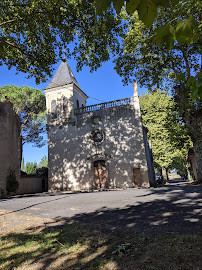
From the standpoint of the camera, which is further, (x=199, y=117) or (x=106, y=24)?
(x=199, y=117)

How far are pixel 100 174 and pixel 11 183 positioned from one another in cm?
852

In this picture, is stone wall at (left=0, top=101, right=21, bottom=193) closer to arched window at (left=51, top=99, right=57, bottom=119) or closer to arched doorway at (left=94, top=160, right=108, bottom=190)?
arched window at (left=51, top=99, right=57, bottom=119)

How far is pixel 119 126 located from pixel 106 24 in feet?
39.9

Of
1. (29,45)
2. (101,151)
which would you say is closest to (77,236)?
(29,45)

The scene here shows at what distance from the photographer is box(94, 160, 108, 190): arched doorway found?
18569mm

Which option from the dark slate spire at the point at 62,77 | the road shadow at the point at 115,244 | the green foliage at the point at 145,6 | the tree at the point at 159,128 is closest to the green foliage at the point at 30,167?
the dark slate spire at the point at 62,77

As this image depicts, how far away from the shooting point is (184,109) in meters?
12.3

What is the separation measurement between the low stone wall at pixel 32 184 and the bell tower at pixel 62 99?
7364 millimetres

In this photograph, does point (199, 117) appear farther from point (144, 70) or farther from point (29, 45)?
point (29, 45)

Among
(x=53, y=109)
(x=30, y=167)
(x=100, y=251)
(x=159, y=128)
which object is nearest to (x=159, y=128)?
(x=159, y=128)

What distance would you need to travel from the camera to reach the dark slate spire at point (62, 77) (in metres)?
22.5

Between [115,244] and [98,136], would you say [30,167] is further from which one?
[115,244]

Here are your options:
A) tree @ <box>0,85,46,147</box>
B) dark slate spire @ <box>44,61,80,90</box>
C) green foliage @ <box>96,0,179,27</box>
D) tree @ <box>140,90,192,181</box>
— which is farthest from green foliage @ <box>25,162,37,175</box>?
green foliage @ <box>96,0,179,27</box>

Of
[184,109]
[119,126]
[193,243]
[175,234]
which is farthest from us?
[119,126]
